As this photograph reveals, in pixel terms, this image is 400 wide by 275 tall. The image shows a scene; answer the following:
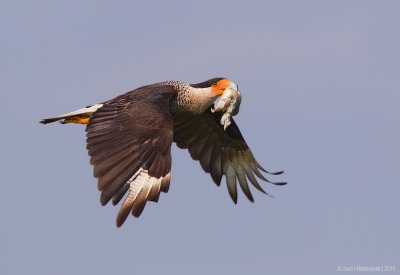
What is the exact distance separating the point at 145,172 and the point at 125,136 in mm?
674

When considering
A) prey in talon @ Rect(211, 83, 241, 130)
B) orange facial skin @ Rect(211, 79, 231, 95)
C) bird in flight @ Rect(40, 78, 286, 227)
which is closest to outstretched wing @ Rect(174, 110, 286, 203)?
bird in flight @ Rect(40, 78, 286, 227)

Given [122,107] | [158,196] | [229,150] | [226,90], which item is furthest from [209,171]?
[158,196]

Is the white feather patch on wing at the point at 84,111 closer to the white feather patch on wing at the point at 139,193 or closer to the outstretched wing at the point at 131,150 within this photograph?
the outstretched wing at the point at 131,150

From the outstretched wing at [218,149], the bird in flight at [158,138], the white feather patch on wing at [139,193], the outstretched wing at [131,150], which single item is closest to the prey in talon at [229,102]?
the bird in flight at [158,138]

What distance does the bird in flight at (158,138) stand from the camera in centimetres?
1260

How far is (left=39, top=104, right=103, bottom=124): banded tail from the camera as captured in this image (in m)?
14.7

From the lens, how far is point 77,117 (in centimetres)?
1497

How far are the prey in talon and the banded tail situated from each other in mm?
1686

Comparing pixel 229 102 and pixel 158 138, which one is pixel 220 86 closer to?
pixel 229 102

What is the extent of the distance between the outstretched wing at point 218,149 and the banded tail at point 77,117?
159cm

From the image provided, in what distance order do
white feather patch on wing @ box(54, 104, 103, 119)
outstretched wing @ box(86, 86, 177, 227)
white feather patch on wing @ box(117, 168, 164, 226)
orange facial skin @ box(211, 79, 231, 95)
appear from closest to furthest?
white feather patch on wing @ box(117, 168, 164, 226), outstretched wing @ box(86, 86, 177, 227), white feather patch on wing @ box(54, 104, 103, 119), orange facial skin @ box(211, 79, 231, 95)

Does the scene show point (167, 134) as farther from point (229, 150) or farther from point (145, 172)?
point (229, 150)

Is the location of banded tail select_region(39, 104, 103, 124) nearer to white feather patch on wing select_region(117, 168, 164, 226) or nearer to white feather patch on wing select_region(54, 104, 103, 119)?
white feather patch on wing select_region(54, 104, 103, 119)

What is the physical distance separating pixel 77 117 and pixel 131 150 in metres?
2.18
